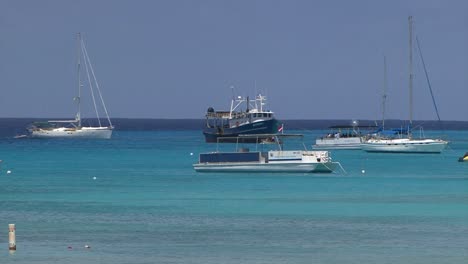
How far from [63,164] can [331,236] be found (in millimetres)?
55244

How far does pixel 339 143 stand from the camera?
125875 mm

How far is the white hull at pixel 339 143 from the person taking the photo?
122312 millimetres

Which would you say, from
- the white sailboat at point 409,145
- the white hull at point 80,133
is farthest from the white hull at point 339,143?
the white hull at point 80,133

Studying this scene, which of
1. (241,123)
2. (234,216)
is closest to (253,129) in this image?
(241,123)

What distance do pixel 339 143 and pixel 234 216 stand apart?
7733 cm

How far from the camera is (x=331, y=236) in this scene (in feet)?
138

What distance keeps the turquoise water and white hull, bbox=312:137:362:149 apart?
35.9 m

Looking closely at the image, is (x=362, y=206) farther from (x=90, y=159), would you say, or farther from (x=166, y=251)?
(x=90, y=159)

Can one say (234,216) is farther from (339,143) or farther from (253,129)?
(253,129)

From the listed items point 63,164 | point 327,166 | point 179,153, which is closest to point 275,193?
point 327,166

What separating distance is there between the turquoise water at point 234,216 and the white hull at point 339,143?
35.9 metres

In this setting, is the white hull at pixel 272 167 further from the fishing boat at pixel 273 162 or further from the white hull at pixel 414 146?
the white hull at pixel 414 146

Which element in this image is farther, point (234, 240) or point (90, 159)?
point (90, 159)

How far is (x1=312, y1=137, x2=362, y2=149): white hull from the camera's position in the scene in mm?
122312
